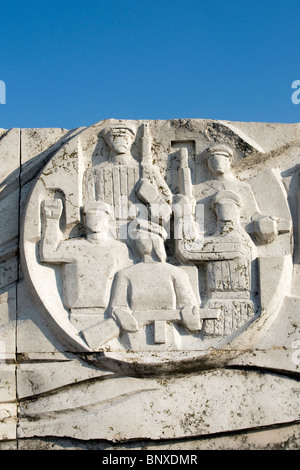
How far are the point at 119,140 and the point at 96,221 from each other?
2.63ft

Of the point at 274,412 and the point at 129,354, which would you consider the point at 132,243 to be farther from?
the point at 274,412

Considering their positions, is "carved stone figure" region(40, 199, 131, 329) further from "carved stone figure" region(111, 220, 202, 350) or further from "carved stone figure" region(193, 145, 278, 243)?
"carved stone figure" region(193, 145, 278, 243)

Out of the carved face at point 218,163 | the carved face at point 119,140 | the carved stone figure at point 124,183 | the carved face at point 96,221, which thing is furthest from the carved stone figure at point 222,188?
the carved face at point 96,221

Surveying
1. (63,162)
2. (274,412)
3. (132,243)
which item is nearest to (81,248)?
(132,243)

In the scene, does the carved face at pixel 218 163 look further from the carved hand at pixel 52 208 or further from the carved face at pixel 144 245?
the carved hand at pixel 52 208

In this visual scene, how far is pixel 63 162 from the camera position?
6.17 metres

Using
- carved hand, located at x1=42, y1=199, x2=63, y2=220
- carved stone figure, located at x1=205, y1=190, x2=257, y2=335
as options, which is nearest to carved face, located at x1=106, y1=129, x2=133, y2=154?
carved hand, located at x1=42, y1=199, x2=63, y2=220

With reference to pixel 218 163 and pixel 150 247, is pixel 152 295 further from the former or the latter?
pixel 218 163

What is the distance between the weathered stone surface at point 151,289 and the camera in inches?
225

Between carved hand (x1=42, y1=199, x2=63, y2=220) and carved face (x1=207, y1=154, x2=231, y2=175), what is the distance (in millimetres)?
1419

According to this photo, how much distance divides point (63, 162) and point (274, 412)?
2.88 metres

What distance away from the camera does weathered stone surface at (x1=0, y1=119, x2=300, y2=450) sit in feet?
18.7

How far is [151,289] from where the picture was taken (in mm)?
5855

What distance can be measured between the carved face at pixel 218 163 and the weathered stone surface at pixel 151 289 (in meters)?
0.01
